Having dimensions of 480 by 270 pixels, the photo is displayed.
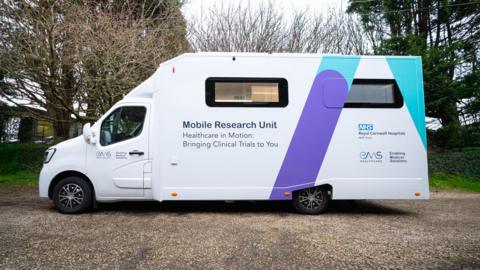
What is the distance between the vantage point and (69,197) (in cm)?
571

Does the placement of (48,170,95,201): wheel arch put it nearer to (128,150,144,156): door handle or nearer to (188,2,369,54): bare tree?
(128,150,144,156): door handle

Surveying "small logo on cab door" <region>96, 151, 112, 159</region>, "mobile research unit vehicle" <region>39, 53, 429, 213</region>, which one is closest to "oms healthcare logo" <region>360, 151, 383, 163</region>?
"mobile research unit vehicle" <region>39, 53, 429, 213</region>

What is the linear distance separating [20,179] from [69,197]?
567 centimetres

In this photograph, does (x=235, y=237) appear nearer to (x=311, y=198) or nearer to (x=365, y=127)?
(x=311, y=198)

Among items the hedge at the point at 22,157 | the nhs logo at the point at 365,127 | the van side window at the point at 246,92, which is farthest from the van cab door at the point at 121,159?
the hedge at the point at 22,157

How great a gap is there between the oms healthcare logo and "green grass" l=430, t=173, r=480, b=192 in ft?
18.4

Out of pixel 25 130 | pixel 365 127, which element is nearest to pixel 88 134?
pixel 365 127

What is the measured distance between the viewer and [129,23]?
1010cm

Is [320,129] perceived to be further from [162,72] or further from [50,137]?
[50,137]

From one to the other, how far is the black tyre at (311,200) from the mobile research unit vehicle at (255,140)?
0.25 m

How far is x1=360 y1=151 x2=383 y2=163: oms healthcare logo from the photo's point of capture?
18.5 ft

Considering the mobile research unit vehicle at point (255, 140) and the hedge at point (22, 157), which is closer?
the mobile research unit vehicle at point (255, 140)

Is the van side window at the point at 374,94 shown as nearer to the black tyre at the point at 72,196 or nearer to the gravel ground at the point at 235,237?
the gravel ground at the point at 235,237

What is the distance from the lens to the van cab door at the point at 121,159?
5.64m
